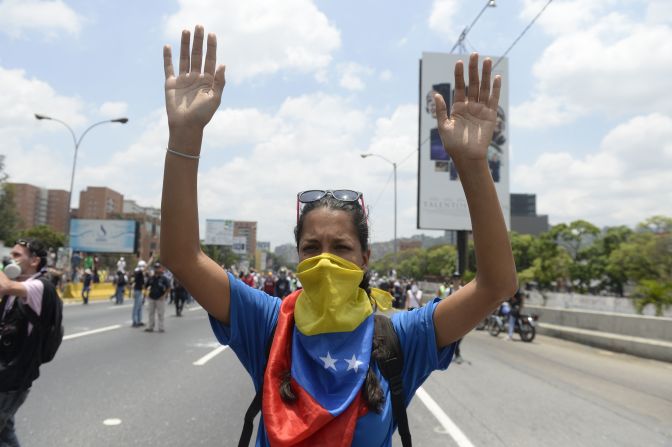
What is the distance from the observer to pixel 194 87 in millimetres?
1784

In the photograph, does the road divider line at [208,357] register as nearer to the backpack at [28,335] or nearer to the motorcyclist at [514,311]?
the backpack at [28,335]

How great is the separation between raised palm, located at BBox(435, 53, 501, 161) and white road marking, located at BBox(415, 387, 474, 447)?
13.7 ft

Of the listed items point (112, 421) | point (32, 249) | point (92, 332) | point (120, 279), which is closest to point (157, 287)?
point (92, 332)

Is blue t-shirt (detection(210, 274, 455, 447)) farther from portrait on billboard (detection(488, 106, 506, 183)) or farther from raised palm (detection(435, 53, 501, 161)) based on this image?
portrait on billboard (detection(488, 106, 506, 183))

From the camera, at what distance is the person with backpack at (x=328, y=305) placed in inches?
64.3

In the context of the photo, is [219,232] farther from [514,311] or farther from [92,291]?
[514,311]

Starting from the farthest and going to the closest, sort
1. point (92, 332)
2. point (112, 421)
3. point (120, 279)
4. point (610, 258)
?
point (610, 258), point (120, 279), point (92, 332), point (112, 421)

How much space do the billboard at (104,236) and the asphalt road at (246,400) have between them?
50.1 meters

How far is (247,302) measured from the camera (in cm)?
184

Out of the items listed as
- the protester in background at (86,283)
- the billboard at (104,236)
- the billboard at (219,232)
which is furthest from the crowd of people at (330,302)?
the billboard at (219,232)

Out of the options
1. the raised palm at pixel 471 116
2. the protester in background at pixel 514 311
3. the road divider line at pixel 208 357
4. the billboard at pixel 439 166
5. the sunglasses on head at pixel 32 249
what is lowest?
the road divider line at pixel 208 357

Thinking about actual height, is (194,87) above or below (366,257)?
above

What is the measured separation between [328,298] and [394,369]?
31cm

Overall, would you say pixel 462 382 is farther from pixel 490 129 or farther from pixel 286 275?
pixel 286 275
